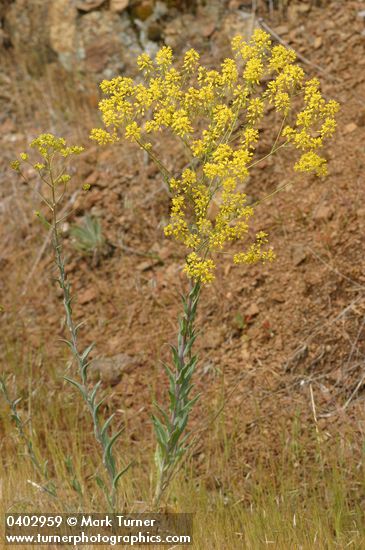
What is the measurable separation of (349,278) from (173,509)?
160cm

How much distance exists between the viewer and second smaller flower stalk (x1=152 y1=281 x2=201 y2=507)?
3.26 meters

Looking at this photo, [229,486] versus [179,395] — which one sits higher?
[179,395]

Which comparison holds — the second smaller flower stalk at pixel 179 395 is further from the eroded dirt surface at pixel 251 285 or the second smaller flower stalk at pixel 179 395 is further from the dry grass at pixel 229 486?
the eroded dirt surface at pixel 251 285

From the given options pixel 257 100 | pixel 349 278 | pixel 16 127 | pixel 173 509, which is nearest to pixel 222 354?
pixel 349 278

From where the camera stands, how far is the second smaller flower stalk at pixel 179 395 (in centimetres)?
326

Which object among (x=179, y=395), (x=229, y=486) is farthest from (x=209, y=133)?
(x=229, y=486)

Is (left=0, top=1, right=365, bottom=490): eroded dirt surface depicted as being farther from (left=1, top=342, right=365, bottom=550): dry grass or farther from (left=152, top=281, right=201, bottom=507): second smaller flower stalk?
(left=152, top=281, right=201, bottom=507): second smaller flower stalk

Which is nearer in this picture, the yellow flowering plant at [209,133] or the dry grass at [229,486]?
the yellow flowering plant at [209,133]

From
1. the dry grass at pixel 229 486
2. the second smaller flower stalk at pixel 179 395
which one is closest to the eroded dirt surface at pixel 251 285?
the dry grass at pixel 229 486

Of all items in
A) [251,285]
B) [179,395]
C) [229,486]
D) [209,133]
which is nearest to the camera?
[209,133]

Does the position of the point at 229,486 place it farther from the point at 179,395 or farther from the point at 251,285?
the point at 251,285

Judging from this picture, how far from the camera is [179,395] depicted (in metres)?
3.38

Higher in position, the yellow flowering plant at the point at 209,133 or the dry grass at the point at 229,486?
the yellow flowering plant at the point at 209,133

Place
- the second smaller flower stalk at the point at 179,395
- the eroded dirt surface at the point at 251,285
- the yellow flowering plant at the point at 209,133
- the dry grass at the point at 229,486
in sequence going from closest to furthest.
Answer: the yellow flowering plant at the point at 209,133 → the second smaller flower stalk at the point at 179,395 → the dry grass at the point at 229,486 → the eroded dirt surface at the point at 251,285
